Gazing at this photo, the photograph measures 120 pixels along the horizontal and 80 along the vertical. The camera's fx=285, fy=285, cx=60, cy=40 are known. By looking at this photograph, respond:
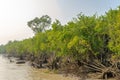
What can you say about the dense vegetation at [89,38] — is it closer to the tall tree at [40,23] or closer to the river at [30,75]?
the river at [30,75]

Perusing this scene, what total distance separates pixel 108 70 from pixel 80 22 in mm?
8242

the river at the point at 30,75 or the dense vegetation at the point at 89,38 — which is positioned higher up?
the dense vegetation at the point at 89,38

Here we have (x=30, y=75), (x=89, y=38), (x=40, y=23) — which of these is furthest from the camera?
(x=40, y=23)

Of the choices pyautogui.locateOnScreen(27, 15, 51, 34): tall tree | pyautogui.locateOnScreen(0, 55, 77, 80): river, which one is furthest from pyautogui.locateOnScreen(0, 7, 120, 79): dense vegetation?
pyautogui.locateOnScreen(27, 15, 51, 34): tall tree

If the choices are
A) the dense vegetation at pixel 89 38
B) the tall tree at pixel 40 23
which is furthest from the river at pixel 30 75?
the tall tree at pixel 40 23

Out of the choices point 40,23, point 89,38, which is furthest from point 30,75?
point 40,23

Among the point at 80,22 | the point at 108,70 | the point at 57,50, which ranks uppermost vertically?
the point at 80,22

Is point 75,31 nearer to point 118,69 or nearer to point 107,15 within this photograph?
point 107,15

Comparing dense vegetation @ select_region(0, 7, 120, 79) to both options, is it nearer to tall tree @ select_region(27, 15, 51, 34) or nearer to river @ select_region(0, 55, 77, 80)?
river @ select_region(0, 55, 77, 80)

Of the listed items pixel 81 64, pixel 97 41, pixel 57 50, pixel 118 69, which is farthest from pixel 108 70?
pixel 57 50

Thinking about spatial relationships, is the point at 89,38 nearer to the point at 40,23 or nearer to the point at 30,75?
the point at 30,75

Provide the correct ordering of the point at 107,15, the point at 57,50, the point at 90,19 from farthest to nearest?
1. the point at 57,50
2. the point at 90,19
3. the point at 107,15

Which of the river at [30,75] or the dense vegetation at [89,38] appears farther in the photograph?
the river at [30,75]

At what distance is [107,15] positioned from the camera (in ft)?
112
